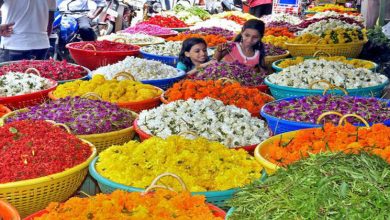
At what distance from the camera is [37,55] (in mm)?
6766

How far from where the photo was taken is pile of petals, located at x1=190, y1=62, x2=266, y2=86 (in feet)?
17.4

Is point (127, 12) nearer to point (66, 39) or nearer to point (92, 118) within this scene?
point (66, 39)

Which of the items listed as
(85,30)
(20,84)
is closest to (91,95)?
(20,84)

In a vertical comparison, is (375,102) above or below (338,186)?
below

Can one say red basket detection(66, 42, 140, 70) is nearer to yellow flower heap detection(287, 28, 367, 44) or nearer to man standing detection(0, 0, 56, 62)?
man standing detection(0, 0, 56, 62)

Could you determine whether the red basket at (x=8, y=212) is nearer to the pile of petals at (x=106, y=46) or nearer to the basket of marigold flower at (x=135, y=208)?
the basket of marigold flower at (x=135, y=208)

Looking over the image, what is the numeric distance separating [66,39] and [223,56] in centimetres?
538

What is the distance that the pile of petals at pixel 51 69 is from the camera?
567cm

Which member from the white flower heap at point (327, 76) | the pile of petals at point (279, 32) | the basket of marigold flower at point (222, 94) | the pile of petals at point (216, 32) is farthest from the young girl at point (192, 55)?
the pile of petals at point (279, 32)

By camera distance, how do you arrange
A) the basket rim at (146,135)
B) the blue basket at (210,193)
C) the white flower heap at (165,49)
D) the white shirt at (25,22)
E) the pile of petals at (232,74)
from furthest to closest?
the white flower heap at (165,49), the white shirt at (25,22), the pile of petals at (232,74), the basket rim at (146,135), the blue basket at (210,193)

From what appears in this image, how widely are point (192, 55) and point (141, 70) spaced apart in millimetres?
898

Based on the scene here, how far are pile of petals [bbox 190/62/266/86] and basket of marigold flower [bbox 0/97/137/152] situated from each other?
4.34 ft

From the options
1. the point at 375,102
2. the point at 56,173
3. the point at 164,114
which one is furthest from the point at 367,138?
the point at 56,173

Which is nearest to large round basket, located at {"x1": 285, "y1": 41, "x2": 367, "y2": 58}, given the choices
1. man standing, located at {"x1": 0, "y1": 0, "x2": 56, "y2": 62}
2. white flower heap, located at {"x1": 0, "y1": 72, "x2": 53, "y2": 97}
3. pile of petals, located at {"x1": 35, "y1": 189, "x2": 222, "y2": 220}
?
man standing, located at {"x1": 0, "y1": 0, "x2": 56, "y2": 62}
